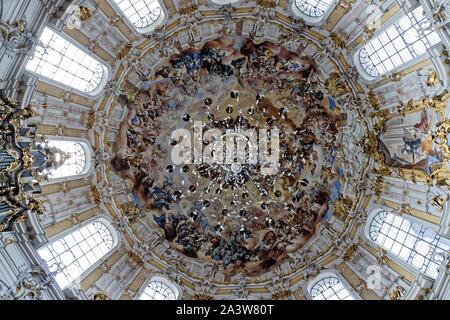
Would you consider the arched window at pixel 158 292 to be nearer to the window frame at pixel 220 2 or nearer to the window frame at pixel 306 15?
the window frame at pixel 220 2

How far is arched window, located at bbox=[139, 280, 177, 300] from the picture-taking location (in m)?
19.9

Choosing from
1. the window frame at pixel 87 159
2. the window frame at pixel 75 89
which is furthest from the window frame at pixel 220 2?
the window frame at pixel 87 159

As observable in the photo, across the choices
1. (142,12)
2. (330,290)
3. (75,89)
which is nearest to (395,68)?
(330,290)

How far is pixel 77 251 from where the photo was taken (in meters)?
17.9

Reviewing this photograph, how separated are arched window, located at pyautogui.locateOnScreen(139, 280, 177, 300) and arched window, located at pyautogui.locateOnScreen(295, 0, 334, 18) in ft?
58.7

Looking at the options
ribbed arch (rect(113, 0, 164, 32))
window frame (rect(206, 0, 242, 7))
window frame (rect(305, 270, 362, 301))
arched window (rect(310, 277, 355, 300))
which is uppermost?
ribbed arch (rect(113, 0, 164, 32))

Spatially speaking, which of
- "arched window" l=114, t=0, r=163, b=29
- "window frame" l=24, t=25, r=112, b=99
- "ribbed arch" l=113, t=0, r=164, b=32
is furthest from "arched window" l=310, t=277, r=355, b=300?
"arched window" l=114, t=0, r=163, b=29

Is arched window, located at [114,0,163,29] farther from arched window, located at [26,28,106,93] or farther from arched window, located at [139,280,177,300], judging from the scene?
arched window, located at [139,280,177,300]

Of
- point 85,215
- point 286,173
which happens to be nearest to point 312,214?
point 286,173

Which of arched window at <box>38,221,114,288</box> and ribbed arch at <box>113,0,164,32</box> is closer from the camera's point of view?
arched window at <box>38,221,114,288</box>

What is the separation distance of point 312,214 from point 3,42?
18716mm

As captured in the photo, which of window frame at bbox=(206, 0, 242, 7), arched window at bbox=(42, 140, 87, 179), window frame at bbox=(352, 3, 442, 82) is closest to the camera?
window frame at bbox=(352, 3, 442, 82)

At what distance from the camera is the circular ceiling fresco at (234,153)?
70.6 ft

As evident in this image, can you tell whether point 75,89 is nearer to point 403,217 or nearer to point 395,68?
point 395,68
